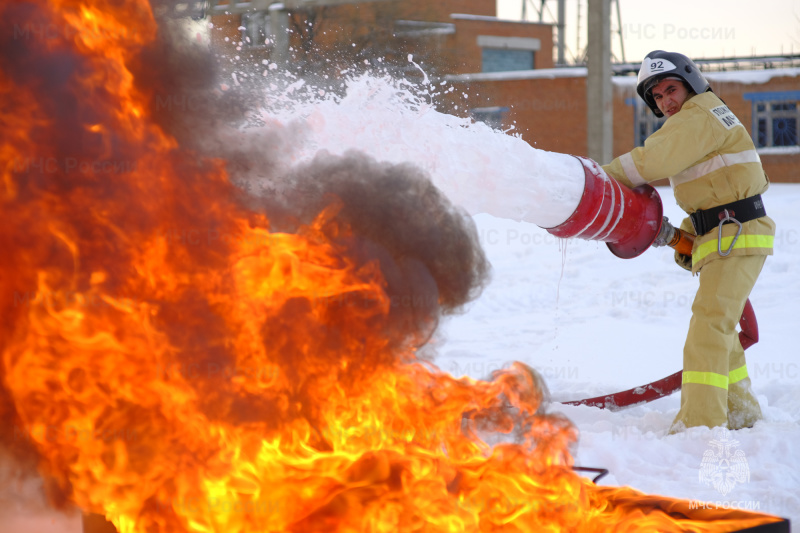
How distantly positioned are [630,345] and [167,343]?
5308 millimetres

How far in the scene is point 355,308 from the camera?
294 centimetres

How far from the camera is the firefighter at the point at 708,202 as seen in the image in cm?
414

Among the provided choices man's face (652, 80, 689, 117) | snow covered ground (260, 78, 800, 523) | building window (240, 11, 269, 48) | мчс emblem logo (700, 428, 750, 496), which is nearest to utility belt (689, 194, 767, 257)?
man's face (652, 80, 689, 117)

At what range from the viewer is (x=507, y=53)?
2847 cm

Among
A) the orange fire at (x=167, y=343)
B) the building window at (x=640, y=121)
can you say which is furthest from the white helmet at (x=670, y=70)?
the building window at (x=640, y=121)

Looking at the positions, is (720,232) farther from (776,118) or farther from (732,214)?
(776,118)

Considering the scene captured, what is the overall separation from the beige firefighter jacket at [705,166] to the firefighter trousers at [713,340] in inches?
3.8

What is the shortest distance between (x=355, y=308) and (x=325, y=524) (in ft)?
2.61

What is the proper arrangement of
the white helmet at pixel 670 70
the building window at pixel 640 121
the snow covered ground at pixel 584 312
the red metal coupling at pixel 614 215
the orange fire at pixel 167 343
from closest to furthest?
the orange fire at pixel 167 343, the snow covered ground at pixel 584 312, the red metal coupling at pixel 614 215, the white helmet at pixel 670 70, the building window at pixel 640 121

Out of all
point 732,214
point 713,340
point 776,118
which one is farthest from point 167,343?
point 776,118

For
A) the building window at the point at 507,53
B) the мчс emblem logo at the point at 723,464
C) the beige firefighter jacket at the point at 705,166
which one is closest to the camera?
the мчс emblem logo at the point at 723,464

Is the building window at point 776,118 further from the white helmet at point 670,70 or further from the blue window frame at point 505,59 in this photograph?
the white helmet at point 670,70

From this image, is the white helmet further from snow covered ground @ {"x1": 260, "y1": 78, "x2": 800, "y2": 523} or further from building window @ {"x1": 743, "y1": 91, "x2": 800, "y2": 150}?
building window @ {"x1": 743, "y1": 91, "x2": 800, "y2": 150}

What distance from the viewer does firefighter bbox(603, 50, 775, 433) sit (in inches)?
163
